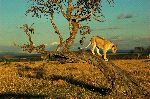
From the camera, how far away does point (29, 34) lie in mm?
20531

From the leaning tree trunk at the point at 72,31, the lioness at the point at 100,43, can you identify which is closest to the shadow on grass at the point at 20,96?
the leaning tree trunk at the point at 72,31

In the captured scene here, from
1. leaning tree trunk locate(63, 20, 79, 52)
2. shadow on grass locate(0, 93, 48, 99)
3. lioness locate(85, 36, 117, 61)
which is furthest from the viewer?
lioness locate(85, 36, 117, 61)

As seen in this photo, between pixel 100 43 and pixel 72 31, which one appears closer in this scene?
pixel 72 31

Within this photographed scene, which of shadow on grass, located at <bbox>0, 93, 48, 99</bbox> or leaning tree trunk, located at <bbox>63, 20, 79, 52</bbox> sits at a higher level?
leaning tree trunk, located at <bbox>63, 20, 79, 52</bbox>

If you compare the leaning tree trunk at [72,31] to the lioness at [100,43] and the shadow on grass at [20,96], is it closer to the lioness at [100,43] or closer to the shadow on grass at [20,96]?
the shadow on grass at [20,96]

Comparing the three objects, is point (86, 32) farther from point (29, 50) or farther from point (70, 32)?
point (29, 50)

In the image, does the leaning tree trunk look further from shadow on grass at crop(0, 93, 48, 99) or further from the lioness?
the lioness

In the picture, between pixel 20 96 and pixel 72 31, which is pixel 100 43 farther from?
pixel 20 96

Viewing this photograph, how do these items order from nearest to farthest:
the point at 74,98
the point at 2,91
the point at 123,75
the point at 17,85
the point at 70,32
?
the point at 74,98, the point at 123,75, the point at 70,32, the point at 2,91, the point at 17,85

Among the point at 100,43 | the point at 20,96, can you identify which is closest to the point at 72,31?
the point at 20,96

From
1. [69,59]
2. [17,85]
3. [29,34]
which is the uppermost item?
[29,34]

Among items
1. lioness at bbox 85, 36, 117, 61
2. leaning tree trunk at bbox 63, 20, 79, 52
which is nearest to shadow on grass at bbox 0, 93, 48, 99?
leaning tree trunk at bbox 63, 20, 79, 52

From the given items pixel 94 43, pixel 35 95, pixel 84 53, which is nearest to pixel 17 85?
pixel 35 95

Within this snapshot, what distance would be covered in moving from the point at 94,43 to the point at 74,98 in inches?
1364
